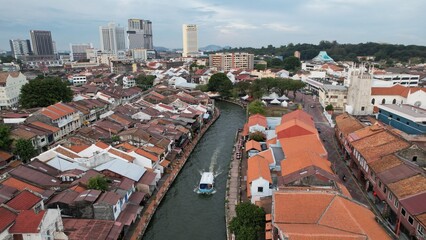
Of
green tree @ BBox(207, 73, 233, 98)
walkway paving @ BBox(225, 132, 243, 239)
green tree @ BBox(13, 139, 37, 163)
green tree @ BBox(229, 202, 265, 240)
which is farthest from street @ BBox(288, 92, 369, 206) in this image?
green tree @ BBox(13, 139, 37, 163)

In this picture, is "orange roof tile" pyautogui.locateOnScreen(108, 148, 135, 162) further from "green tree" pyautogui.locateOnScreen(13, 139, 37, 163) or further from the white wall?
the white wall

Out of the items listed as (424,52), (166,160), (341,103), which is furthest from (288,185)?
(424,52)

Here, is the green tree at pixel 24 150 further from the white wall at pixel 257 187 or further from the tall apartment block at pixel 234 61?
the tall apartment block at pixel 234 61

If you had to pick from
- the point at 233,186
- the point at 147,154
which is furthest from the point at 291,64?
the point at 147,154

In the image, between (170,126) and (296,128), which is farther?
(170,126)

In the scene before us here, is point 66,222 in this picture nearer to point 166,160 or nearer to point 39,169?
point 39,169

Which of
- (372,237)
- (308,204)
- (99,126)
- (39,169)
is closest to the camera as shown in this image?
(372,237)
